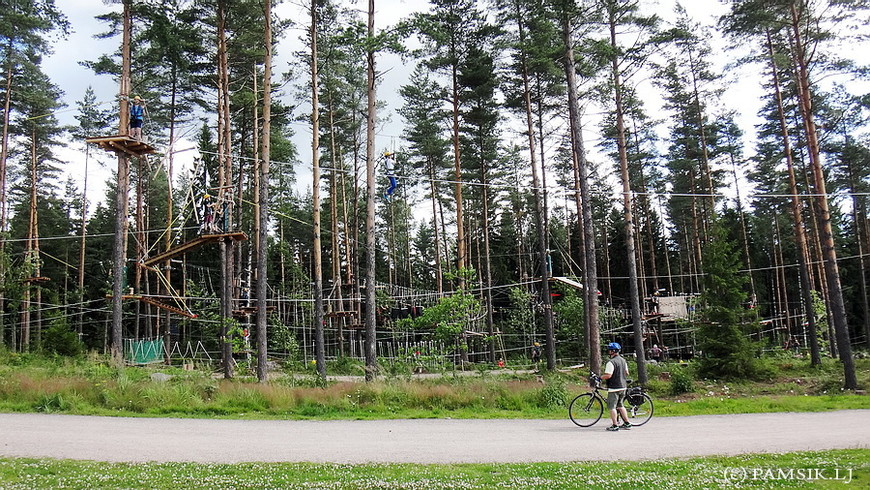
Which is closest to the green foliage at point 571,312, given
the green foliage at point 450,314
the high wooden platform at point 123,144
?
the green foliage at point 450,314

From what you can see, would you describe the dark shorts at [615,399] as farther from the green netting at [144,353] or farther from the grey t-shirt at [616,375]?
the green netting at [144,353]

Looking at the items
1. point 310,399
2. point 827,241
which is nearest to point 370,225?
point 310,399

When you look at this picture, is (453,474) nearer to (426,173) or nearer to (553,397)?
(553,397)

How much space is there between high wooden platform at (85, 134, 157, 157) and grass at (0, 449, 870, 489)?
10091mm

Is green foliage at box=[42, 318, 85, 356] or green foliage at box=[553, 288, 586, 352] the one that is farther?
green foliage at box=[553, 288, 586, 352]

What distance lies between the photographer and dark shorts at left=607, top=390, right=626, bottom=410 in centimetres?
1076

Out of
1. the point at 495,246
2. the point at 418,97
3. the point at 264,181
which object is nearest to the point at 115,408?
the point at 264,181

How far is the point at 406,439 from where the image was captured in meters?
9.29

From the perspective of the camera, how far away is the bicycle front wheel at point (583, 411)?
11.3 metres

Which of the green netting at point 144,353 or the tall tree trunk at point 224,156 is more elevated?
the tall tree trunk at point 224,156

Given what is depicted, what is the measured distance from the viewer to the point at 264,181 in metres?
17.0

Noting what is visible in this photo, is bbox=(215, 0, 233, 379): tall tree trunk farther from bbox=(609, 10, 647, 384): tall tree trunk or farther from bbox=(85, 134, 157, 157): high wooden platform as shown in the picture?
bbox=(609, 10, 647, 384): tall tree trunk

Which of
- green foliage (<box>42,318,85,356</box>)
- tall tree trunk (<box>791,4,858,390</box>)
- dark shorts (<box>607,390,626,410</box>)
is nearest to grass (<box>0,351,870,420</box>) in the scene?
dark shorts (<box>607,390,626,410</box>)

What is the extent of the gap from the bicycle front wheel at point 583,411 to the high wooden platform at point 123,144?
12.7 meters
